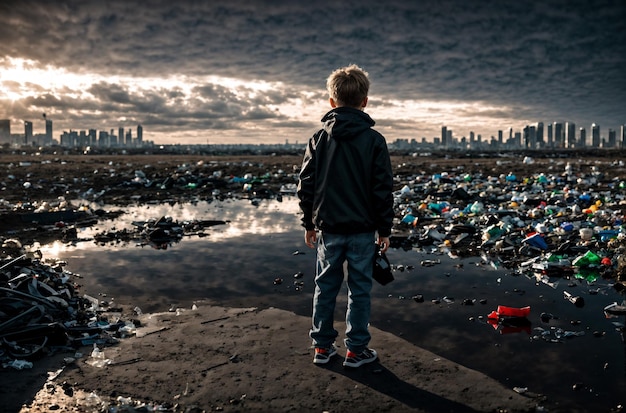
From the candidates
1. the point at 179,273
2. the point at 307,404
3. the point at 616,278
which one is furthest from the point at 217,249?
the point at 616,278

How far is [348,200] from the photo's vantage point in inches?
132

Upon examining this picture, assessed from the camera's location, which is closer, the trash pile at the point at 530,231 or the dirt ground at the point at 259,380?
the dirt ground at the point at 259,380

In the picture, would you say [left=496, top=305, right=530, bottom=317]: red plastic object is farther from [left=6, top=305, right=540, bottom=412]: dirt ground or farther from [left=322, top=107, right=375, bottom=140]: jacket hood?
[left=322, top=107, right=375, bottom=140]: jacket hood

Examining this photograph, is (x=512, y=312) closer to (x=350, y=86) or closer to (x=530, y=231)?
(x=350, y=86)

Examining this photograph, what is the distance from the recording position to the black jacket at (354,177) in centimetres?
332

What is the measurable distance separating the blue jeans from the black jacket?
0.38 ft

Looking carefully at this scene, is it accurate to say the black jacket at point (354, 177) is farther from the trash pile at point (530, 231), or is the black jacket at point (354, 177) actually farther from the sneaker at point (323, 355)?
the trash pile at point (530, 231)

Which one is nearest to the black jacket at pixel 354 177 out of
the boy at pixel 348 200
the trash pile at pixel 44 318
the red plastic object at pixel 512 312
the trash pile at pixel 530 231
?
the boy at pixel 348 200

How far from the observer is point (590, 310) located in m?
4.63

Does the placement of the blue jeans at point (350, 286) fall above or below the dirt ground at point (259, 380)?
above

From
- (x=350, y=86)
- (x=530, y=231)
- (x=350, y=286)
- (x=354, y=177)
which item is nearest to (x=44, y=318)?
(x=350, y=286)

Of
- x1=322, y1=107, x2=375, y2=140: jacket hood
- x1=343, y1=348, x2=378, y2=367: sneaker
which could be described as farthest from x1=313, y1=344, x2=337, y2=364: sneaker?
x1=322, y1=107, x2=375, y2=140: jacket hood

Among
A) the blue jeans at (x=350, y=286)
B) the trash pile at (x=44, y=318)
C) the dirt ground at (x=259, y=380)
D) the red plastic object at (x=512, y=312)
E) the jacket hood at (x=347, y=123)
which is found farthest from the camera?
the red plastic object at (x=512, y=312)

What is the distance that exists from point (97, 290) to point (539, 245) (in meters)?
6.72
